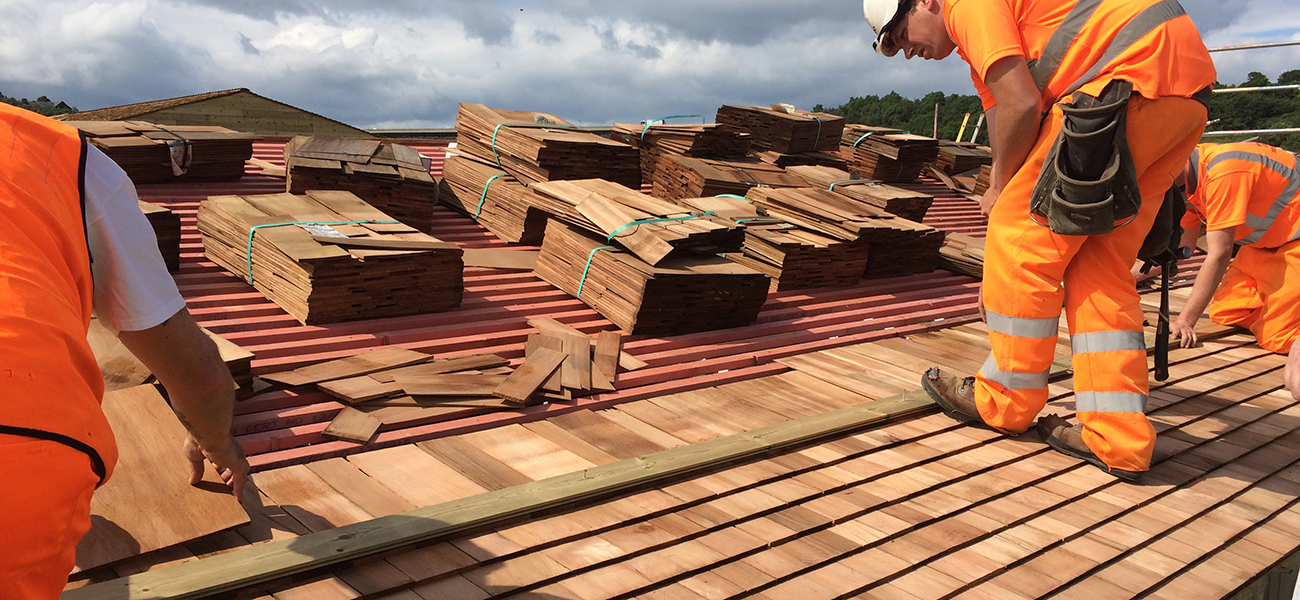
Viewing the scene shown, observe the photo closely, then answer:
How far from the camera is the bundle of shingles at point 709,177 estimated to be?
8523 mm

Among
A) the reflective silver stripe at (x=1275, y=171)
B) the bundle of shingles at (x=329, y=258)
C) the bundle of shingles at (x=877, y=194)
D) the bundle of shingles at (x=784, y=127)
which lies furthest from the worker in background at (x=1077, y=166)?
the bundle of shingles at (x=784, y=127)

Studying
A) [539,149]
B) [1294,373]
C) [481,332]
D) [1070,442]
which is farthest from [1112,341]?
[539,149]

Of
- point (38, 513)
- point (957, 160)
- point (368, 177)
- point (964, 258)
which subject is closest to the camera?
point (38, 513)

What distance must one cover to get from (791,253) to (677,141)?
3.25 meters

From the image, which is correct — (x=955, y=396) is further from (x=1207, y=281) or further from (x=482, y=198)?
(x=482, y=198)

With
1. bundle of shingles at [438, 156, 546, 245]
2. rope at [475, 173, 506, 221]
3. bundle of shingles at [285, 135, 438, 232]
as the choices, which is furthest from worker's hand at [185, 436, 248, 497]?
rope at [475, 173, 506, 221]

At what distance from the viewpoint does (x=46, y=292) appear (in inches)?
50.0

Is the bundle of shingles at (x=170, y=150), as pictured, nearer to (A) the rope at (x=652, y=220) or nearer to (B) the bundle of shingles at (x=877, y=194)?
(A) the rope at (x=652, y=220)

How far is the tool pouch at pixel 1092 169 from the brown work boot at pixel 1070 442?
987 millimetres

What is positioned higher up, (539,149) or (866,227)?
(539,149)

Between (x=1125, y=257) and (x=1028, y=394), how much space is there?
2.41 ft

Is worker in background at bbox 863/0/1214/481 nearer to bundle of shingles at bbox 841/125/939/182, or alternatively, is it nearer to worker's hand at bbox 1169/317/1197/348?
worker's hand at bbox 1169/317/1197/348

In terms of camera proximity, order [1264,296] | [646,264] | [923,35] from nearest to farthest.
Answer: [923,35] < [646,264] < [1264,296]

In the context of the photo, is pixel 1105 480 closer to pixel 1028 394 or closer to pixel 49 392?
pixel 1028 394
